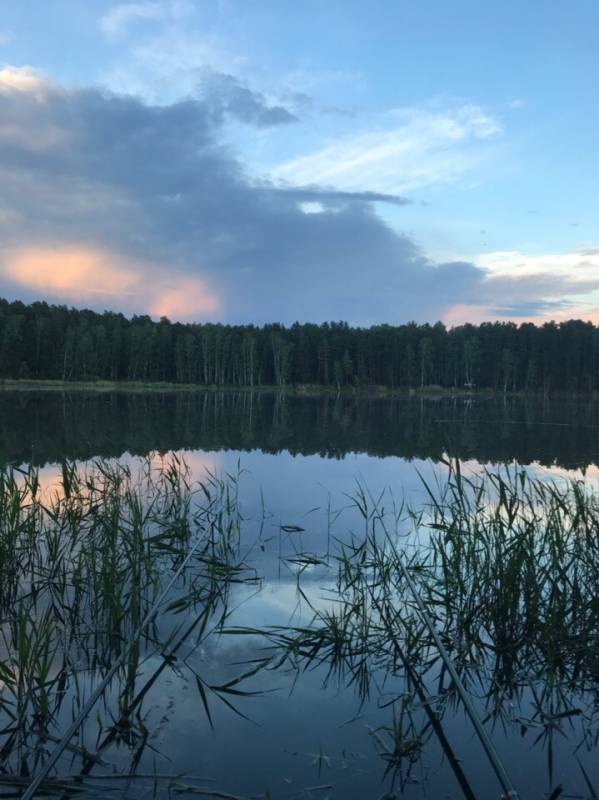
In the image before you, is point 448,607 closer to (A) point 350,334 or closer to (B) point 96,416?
(B) point 96,416

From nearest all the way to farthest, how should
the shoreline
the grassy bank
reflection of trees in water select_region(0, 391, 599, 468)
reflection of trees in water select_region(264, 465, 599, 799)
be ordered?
reflection of trees in water select_region(264, 465, 599, 799)
reflection of trees in water select_region(0, 391, 599, 468)
the shoreline
the grassy bank

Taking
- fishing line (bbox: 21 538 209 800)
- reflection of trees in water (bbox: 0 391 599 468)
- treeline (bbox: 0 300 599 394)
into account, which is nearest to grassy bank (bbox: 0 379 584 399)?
treeline (bbox: 0 300 599 394)

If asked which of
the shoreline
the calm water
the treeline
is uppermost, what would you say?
the treeline

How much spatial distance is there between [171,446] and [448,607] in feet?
44.8

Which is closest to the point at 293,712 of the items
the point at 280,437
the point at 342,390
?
the point at 280,437

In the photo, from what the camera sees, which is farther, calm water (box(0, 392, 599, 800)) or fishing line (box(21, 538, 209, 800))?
calm water (box(0, 392, 599, 800))

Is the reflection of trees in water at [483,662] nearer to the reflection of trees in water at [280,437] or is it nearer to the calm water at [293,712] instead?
the calm water at [293,712]

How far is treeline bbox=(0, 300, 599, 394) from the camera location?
87125 mm

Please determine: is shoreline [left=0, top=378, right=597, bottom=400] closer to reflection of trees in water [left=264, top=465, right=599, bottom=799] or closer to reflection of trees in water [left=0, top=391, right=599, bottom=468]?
reflection of trees in water [left=0, top=391, right=599, bottom=468]

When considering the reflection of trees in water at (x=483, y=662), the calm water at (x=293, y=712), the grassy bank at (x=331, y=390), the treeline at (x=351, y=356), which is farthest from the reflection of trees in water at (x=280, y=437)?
the treeline at (x=351, y=356)

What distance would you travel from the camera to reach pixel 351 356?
96.8 metres

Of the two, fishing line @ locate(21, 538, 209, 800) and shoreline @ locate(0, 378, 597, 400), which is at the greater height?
shoreline @ locate(0, 378, 597, 400)

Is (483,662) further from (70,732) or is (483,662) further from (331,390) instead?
(331,390)

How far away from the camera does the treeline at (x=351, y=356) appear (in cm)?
8712
